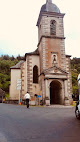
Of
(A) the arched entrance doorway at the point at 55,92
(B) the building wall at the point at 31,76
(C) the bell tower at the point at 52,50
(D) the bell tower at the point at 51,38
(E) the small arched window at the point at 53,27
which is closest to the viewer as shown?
(C) the bell tower at the point at 52,50

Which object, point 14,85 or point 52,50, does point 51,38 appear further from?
point 14,85

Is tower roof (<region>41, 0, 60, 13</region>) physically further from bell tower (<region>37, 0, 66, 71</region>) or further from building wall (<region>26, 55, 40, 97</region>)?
building wall (<region>26, 55, 40, 97</region>)

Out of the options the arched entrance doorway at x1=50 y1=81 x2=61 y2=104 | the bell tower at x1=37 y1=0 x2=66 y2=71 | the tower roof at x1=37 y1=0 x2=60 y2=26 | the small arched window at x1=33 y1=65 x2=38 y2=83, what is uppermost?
the tower roof at x1=37 y1=0 x2=60 y2=26

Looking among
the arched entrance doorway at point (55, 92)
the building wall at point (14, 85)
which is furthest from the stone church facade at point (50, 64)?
the building wall at point (14, 85)

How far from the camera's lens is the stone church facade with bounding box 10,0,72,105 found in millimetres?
25438

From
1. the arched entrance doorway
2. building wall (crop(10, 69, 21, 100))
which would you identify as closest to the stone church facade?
the arched entrance doorway

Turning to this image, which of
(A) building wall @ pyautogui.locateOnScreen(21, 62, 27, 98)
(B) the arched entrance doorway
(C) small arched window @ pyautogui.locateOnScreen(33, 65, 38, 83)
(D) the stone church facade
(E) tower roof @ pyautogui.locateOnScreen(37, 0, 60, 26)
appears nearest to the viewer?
(D) the stone church facade

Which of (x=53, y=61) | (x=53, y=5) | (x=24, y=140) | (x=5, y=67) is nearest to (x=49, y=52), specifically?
(x=53, y=61)

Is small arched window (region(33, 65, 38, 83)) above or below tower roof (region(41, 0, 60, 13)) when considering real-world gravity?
below

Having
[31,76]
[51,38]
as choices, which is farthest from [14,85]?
[51,38]

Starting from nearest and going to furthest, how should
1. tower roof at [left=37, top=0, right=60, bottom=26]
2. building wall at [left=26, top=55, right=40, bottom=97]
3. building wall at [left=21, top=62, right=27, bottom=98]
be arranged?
building wall at [left=26, top=55, right=40, bottom=97], building wall at [left=21, top=62, right=27, bottom=98], tower roof at [left=37, top=0, right=60, bottom=26]

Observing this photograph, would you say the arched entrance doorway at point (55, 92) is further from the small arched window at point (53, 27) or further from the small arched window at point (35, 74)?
the small arched window at point (53, 27)

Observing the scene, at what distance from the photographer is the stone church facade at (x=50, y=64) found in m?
25.4

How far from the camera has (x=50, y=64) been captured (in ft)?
88.4
